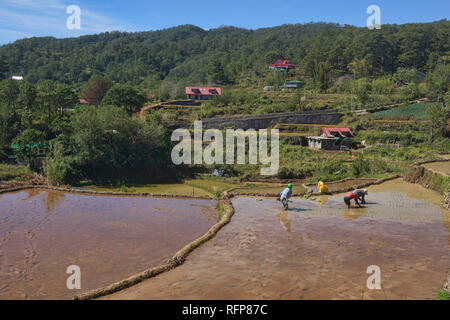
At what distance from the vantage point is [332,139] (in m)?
34.8

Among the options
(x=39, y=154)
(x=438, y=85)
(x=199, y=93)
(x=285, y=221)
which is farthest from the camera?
(x=199, y=93)

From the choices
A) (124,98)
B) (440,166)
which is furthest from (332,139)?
(124,98)

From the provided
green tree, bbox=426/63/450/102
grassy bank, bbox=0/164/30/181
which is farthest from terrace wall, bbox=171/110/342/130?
grassy bank, bbox=0/164/30/181

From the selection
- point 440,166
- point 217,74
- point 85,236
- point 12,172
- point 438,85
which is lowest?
point 85,236

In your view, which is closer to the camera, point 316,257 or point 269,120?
point 316,257

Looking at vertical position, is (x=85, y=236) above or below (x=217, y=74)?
below

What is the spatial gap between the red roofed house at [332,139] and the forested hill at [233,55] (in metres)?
33.1

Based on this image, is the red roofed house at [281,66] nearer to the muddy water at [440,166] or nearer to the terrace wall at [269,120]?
the terrace wall at [269,120]

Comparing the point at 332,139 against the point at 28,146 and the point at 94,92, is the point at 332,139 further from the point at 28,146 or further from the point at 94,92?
the point at 94,92

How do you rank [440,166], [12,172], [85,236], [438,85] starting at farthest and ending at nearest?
[438,85] < [12,172] < [440,166] < [85,236]

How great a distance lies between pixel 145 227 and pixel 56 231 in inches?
115

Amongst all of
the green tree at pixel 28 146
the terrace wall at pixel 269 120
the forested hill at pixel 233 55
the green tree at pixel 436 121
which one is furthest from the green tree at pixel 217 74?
the green tree at pixel 28 146

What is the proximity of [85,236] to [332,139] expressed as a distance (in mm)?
27606
